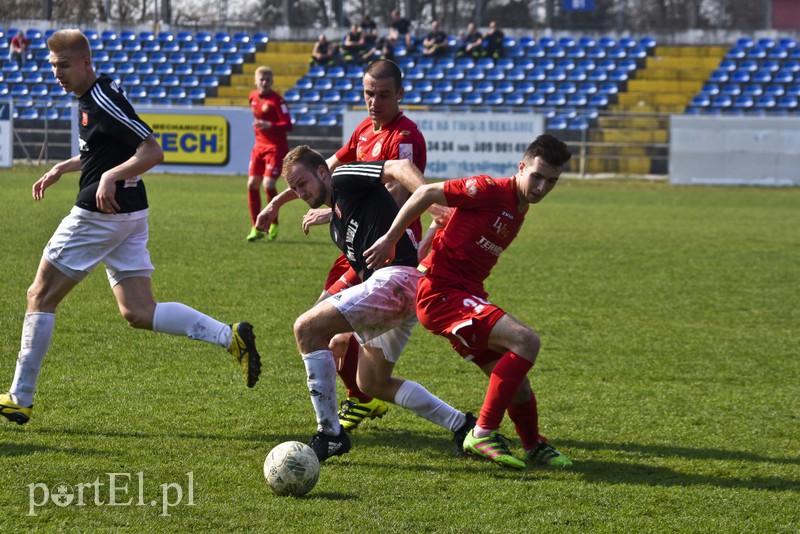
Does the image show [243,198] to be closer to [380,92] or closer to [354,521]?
[380,92]

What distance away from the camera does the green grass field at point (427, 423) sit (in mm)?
4199

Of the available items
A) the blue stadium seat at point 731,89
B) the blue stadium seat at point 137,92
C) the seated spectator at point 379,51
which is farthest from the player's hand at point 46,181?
the blue stadium seat at point 137,92

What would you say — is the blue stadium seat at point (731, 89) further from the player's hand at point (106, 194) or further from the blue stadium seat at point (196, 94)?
the player's hand at point (106, 194)

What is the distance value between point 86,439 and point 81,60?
1857 mm

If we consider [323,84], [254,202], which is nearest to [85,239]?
[254,202]

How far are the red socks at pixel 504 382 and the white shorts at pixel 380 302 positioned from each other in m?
0.52

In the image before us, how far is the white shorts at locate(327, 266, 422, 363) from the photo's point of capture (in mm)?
4801

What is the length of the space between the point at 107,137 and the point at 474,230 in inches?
76.5

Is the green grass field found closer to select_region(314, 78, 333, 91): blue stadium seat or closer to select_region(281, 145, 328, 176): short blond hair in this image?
select_region(281, 145, 328, 176): short blond hair

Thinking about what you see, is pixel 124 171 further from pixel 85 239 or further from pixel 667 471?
pixel 667 471

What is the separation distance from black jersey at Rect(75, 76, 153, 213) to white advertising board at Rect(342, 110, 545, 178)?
18111 millimetres

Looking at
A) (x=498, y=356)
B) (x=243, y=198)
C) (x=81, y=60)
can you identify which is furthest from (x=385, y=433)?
(x=243, y=198)

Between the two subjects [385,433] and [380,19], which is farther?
[380,19]

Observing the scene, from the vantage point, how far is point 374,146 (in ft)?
19.6
